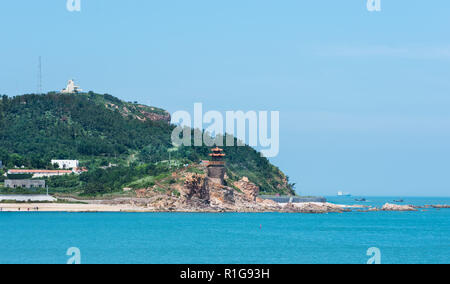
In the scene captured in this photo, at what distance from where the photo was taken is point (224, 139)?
167875 millimetres

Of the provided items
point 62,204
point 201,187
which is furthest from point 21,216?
point 201,187

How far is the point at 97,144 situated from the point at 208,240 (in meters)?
84.8

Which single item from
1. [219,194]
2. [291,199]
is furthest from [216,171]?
[291,199]

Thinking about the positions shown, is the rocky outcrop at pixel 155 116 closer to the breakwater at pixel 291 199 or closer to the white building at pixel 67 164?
the white building at pixel 67 164

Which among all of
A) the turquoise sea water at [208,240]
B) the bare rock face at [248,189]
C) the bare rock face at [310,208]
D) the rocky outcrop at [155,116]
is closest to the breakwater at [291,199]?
the bare rock face at [310,208]

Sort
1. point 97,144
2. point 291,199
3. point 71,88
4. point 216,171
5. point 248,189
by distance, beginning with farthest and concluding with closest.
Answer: point 71,88 < point 97,144 < point 291,199 < point 248,189 < point 216,171

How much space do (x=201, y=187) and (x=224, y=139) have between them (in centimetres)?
5487

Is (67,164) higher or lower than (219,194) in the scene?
higher

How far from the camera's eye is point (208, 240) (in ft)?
227

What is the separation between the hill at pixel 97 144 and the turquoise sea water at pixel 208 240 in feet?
108

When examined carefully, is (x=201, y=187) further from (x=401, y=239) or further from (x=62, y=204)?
(x=401, y=239)

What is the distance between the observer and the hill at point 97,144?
13450cm

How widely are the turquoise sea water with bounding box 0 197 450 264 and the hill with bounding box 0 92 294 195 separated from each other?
108ft

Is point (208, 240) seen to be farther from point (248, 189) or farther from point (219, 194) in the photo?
point (248, 189)
